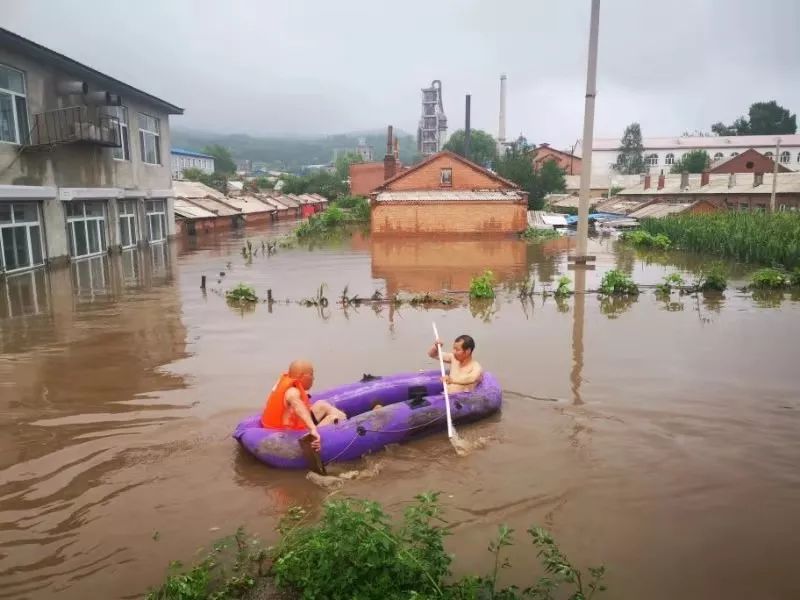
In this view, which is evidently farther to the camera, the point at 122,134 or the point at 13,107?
the point at 122,134

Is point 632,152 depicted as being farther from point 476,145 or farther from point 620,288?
point 620,288

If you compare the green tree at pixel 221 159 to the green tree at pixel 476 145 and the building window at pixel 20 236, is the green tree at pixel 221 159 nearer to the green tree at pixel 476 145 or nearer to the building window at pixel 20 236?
the green tree at pixel 476 145

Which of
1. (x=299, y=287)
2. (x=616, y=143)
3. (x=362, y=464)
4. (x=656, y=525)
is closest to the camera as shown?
(x=656, y=525)

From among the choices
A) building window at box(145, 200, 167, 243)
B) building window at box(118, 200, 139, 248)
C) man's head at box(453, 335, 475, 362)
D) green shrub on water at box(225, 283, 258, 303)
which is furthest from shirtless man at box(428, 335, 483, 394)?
building window at box(145, 200, 167, 243)

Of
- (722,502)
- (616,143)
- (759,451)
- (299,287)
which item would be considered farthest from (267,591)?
(616,143)

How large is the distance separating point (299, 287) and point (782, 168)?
168 feet

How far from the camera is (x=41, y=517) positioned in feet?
16.5

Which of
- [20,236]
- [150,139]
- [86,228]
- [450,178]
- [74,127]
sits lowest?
[20,236]

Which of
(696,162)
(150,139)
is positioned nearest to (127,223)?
(150,139)

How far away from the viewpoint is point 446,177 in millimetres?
33312

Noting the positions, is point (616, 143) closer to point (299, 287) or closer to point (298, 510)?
point (299, 287)

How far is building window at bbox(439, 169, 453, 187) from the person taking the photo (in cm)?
3325

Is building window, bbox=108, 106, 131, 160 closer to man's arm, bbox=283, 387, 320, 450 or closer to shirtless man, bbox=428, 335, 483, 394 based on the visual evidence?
shirtless man, bbox=428, 335, 483, 394

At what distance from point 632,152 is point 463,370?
232ft
